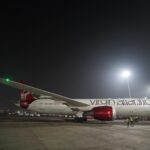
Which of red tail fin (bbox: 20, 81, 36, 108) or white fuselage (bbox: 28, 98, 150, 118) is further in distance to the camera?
red tail fin (bbox: 20, 81, 36, 108)

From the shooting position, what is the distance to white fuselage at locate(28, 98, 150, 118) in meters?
31.0

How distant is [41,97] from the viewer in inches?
1416

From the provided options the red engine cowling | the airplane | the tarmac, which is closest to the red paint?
the airplane

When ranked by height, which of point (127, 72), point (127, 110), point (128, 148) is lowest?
point (128, 148)

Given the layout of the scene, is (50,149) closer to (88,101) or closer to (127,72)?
(88,101)

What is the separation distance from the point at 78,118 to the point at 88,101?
2840 millimetres

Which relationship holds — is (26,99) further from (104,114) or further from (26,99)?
(104,114)

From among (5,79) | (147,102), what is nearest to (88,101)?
(147,102)

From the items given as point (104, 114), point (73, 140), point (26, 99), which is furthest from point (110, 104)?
point (73, 140)

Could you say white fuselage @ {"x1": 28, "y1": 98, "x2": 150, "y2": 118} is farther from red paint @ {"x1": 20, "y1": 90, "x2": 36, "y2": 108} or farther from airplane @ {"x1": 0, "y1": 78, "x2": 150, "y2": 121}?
red paint @ {"x1": 20, "y1": 90, "x2": 36, "y2": 108}

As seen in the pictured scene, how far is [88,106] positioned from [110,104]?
3.02 metres

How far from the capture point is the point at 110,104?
3256 centimetres

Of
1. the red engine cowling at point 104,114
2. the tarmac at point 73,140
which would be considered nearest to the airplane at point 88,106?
the red engine cowling at point 104,114

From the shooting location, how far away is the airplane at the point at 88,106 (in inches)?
1097
